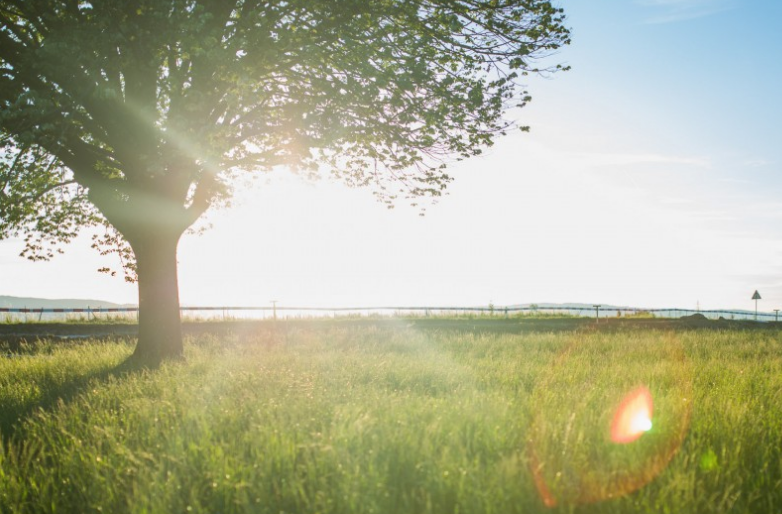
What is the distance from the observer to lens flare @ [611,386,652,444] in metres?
4.65

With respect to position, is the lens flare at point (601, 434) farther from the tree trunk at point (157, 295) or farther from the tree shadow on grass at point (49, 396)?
the tree trunk at point (157, 295)

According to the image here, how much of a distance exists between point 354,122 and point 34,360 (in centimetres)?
938

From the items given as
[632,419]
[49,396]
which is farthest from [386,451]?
[49,396]

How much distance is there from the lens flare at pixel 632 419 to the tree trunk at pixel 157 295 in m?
10.6

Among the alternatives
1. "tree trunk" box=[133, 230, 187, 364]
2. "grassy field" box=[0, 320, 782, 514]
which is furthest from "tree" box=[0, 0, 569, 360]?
"grassy field" box=[0, 320, 782, 514]

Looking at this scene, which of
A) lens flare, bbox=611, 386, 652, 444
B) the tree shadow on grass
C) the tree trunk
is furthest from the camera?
the tree trunk

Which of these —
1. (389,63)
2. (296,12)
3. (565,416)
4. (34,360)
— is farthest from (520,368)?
(34,360)

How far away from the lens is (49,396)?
8578 millimetres

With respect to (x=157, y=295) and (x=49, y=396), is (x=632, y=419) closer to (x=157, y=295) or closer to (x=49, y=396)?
(x=49, y=396)

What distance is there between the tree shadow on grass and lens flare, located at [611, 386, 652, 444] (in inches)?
243

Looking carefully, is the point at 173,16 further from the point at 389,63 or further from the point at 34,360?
the point at 34,360

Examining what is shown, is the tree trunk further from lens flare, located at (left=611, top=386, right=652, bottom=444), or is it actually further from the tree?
lens flare, located at (left=611, top=386, right=652, bottom=444)

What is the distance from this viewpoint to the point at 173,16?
28.7ft

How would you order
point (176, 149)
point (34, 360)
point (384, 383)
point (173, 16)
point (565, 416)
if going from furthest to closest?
point (34, 360), point (176, 149), point (173, 16), point (384, 383), point (565, 416)
